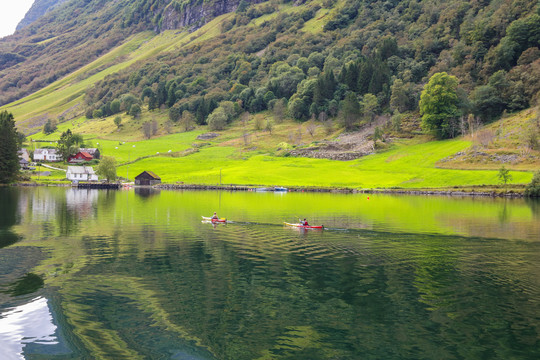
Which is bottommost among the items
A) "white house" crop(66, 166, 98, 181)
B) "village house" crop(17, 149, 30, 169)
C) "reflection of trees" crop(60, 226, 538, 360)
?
"reflection of trees" crop(60, 226, 538, 360)

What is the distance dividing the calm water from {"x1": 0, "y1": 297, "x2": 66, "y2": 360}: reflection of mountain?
0.09 meters

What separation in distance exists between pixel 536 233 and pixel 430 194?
209 feet

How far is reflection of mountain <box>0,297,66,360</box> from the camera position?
69.8ft

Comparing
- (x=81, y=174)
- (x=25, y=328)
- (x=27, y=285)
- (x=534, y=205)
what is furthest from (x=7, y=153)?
(x=534, y=205)

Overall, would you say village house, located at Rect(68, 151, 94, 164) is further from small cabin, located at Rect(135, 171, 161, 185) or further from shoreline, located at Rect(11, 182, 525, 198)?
small cabin, located at Rect(135, 171, 161, 185)

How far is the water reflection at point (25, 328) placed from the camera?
2150 centimetres

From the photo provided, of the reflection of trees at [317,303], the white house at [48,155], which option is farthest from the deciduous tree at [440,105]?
the white house at [48,155]

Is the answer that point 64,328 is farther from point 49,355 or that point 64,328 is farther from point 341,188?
point 341,188

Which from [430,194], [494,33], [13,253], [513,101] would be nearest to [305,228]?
[13,253]

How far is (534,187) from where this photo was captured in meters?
107

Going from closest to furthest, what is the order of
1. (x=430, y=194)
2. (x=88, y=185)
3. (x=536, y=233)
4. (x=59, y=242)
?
(x=59, y=242) < (x=536, y=233) < (x=430, y=194) < (x=88, y=185)

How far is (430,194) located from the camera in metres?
118

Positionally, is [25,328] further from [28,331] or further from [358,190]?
[358,190]

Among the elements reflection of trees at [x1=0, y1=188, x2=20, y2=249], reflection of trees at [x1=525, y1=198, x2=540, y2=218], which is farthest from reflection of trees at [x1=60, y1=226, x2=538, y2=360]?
reflection of trees at [x1=525, y1=198, x2=540, y2=218]
